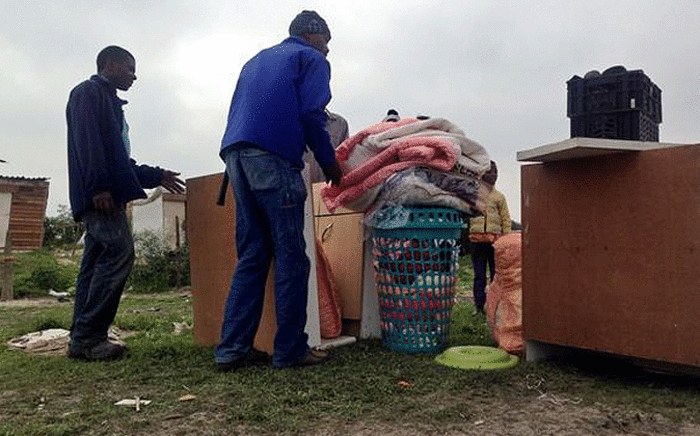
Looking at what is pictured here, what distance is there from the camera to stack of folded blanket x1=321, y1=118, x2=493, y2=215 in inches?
122

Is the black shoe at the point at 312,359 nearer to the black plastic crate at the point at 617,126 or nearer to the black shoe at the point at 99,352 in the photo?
the black shoe at the point at 99,352

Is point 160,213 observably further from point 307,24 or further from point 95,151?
point 307,24

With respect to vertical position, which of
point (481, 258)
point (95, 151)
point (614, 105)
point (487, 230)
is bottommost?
point (481, 258)

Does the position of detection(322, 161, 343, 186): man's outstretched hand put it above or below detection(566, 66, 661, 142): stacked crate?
below

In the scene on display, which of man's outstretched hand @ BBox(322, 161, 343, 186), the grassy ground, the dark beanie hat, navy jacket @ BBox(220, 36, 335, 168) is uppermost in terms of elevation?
the dark beanie hat

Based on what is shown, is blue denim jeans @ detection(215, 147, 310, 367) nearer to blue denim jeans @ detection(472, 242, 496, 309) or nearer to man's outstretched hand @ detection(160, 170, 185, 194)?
man's outstretched hand @ detection(160, 170, 185, 194)

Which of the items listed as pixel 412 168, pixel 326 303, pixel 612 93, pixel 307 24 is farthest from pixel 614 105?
pixel 326 303

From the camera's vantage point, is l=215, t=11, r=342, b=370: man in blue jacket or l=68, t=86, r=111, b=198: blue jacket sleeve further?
l=68, t=86, r=111, b=198: blue jacket sleeve

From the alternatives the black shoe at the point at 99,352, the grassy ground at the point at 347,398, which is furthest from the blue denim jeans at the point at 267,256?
the black shoe at the point at 99,352

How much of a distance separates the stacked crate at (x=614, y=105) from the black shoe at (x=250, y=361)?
2.02m

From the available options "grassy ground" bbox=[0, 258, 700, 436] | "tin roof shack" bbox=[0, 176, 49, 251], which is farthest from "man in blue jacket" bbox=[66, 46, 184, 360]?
"tin roof shack" bbox=[0, 176, 49, 251]

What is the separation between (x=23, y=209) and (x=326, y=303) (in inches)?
831

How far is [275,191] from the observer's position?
2.72 meters

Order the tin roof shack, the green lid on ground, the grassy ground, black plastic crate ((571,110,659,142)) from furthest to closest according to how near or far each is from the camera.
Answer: the tin roof shack, black plastic crate ((571,110,659,142)), the green lid on ground, the grassy ground
